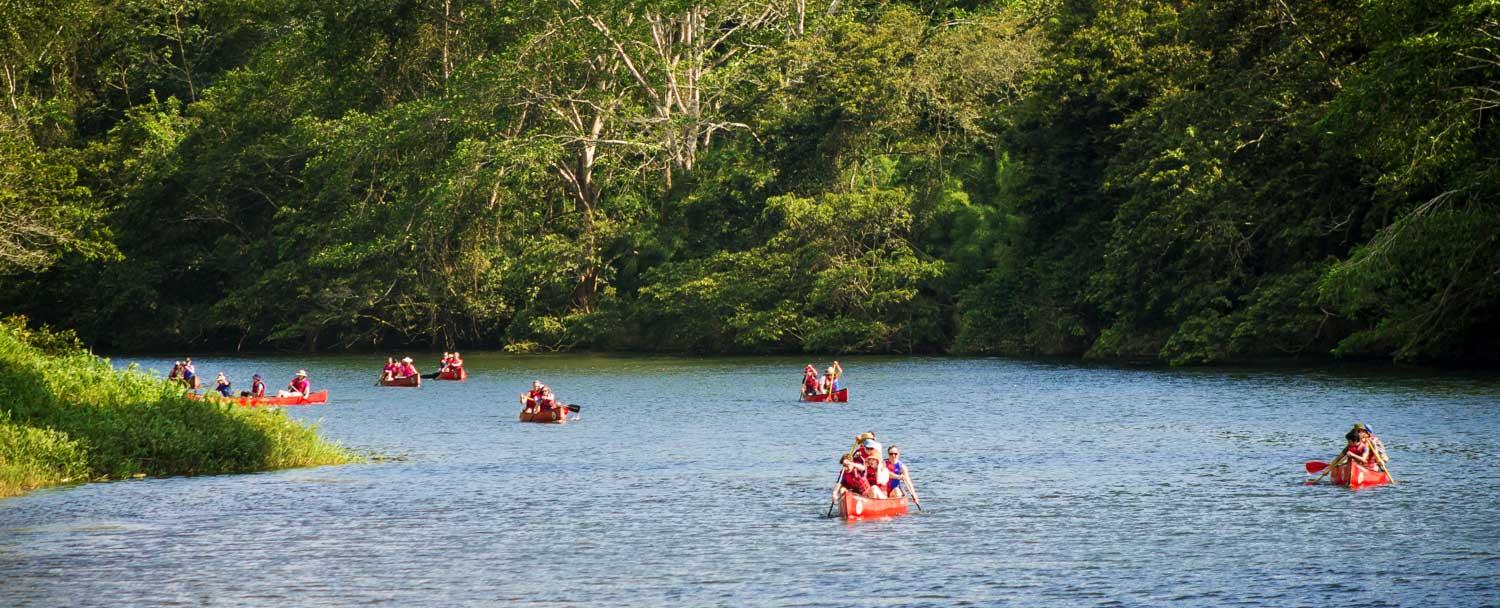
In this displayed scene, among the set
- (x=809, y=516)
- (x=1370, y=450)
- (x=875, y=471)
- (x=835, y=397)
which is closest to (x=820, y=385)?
(x=835, y=397)

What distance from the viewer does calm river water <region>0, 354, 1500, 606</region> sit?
27.1 m

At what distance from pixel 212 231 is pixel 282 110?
10.0 metres

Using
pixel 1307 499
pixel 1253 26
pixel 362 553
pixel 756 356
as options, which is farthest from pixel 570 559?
pixel 756 356

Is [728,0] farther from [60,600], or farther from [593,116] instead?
[60,600]

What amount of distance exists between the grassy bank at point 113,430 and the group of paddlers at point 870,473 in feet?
49.0

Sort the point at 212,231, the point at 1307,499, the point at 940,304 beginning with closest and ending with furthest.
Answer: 1. the point at 1307,499
2. the point at 940,304
3. the point at 212,231

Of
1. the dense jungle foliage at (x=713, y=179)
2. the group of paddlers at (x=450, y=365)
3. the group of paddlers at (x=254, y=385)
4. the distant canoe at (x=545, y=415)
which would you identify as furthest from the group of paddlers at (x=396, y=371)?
the distant canoe at (x=545, y=415)

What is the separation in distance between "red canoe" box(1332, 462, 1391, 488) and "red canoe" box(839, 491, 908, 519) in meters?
9.46

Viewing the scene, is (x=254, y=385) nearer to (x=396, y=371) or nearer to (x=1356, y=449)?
(x=396, y=371)

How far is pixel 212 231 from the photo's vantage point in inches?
4328

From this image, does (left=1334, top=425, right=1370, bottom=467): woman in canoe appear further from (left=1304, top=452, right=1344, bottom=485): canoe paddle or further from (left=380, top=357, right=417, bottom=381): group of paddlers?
(left=380, top=357, right=417, bottom=381): group of paddlers

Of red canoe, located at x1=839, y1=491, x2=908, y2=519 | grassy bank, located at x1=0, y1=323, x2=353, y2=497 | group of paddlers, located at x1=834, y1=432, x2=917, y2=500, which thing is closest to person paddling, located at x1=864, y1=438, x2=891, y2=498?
group of paddlers, located at x1=834, y1=432, x2=917, y2=500

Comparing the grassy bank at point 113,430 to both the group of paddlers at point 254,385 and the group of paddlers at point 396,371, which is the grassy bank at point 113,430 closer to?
the group of paddlers at point 254,385

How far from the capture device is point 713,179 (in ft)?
322
